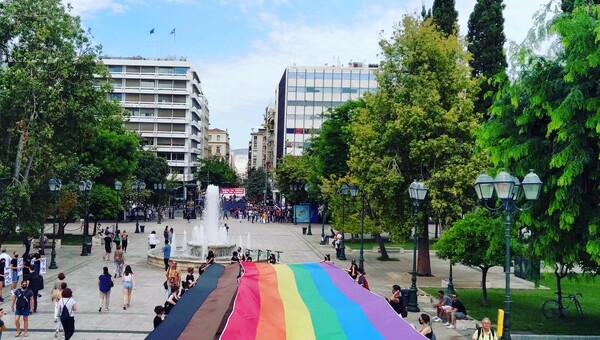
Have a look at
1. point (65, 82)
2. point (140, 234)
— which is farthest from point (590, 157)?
point (140, 234)

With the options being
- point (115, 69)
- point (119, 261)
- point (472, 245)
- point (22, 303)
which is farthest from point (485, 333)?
point (115, 69)

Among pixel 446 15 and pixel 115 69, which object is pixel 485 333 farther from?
pixel 115 69

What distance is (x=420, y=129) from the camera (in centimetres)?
2867

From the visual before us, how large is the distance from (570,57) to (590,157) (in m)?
2.69

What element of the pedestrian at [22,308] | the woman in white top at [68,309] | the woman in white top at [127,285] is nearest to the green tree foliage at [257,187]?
the woman in white top at [127,285]

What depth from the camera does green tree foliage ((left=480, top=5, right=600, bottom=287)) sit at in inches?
587

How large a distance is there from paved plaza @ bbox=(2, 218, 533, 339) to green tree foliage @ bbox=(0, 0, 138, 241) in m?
4.17

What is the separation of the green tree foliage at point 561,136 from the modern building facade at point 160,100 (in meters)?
89.9

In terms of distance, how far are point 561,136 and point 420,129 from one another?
13757 millimetres

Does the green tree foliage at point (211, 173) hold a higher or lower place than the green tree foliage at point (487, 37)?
lower

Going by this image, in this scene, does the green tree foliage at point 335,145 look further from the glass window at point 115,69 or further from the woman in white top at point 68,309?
the glass window at point 115,69

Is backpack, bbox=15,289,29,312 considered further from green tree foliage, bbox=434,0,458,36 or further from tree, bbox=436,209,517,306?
green tree foliage, bbox=434,0,458,36

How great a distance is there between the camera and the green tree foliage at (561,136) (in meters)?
14.9

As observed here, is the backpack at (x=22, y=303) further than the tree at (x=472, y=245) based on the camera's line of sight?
No
